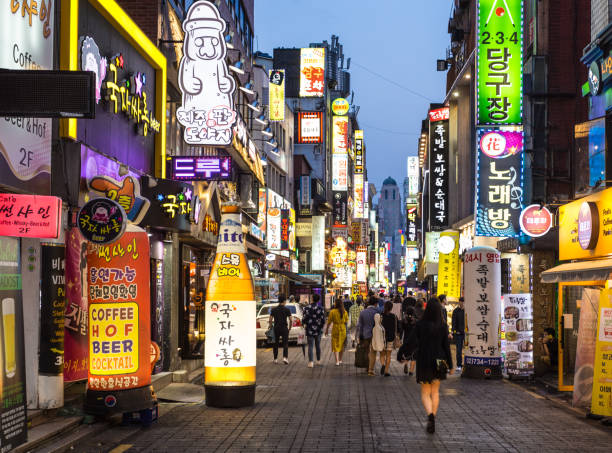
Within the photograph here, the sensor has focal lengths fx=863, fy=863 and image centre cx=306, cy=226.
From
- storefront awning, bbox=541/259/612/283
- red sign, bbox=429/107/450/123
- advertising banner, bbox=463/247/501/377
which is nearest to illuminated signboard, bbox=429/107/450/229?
red sign, bbox=429/107/450/123

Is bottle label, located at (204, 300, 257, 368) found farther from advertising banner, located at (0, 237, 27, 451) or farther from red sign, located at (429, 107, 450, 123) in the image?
red sign, located at (429, 107, 450, 123)

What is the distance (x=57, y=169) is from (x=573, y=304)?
43.4ft

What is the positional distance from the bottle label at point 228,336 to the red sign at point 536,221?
891cm

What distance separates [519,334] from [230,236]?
8.07 metres

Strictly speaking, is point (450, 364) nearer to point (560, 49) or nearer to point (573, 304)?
point (573, 304)

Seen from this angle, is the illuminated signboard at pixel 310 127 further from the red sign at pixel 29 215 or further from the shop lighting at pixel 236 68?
the red sign at pixel 29 215

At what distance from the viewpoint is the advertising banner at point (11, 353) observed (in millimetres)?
8211

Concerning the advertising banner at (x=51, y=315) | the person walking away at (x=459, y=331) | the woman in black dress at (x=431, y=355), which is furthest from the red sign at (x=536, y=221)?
the advertising banner at (x=51, y=315)

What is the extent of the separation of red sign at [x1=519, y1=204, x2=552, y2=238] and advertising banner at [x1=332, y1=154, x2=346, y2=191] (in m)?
65.3

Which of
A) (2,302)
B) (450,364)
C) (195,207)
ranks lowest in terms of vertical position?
(450,364)

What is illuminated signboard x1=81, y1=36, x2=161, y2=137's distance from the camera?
14.1m

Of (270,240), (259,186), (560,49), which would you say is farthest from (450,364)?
(270,240)

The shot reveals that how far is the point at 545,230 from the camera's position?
20469 millimetres

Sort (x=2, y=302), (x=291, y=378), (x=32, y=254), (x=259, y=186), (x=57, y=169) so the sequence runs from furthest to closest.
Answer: (x=259, y=186) < (x=291, y=378) < (x=57, y=169) < (x=32, y=254) < (x=2, y=302)
